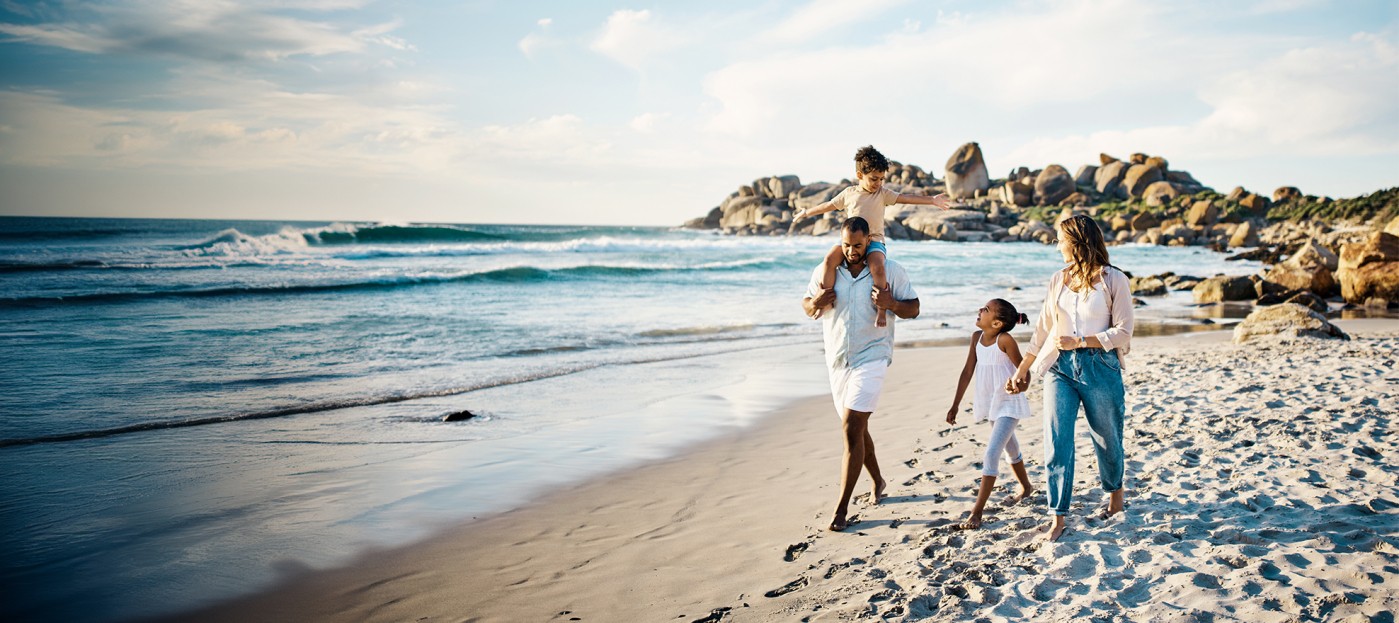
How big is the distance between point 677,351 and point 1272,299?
47.1 feet

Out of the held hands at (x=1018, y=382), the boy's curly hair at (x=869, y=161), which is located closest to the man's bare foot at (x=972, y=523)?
the held hands at (x=1018, y=382)

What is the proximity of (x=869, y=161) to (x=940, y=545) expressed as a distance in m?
2.31

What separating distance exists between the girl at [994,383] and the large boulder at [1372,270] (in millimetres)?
17549

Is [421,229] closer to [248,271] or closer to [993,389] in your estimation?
[248,271]

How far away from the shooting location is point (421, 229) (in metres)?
57.2

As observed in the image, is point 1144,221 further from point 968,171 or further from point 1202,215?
point 968,171

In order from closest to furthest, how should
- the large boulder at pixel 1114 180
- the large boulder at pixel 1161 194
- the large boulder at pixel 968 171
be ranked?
the large boulder at pixel 1161 194 → the large boulder at pixel 1114 180 → the large boulder at pixel 968 171

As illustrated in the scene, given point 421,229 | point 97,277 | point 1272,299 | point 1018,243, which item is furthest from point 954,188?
point 97,277

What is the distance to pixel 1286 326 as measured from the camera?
10719 mm

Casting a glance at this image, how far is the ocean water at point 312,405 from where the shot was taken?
4.71 meters

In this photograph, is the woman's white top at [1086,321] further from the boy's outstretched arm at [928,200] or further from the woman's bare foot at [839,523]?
the woman's bare foot at [839,523]

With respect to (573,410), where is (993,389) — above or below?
above

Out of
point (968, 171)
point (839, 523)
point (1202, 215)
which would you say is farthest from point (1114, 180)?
point (839, 523)

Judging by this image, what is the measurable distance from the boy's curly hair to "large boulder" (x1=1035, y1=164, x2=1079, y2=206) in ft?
246
